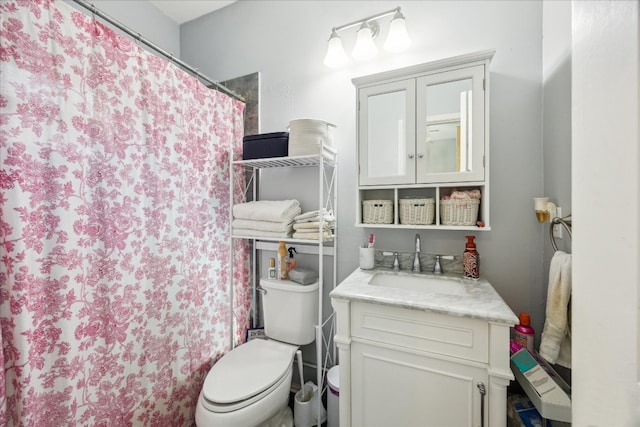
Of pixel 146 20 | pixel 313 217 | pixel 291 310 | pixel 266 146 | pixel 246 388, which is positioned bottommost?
pixel 246 388

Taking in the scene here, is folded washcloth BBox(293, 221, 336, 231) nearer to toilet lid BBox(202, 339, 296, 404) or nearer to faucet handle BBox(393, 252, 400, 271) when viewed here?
faucet handle BBox(393, 252, 400, 271)

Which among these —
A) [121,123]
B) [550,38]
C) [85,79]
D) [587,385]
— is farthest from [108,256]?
[550,38]

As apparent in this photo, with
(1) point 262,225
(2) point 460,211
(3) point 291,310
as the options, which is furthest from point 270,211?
(2) point 460,211

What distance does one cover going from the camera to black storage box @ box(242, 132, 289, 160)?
1.55 m

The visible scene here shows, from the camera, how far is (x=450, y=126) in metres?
1.25

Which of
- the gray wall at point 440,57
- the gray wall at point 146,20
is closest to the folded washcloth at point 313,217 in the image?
the gray wall at point 440,57

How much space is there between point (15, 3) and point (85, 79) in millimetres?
245

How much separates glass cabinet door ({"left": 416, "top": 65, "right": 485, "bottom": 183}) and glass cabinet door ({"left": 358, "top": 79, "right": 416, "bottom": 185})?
0.14 ft

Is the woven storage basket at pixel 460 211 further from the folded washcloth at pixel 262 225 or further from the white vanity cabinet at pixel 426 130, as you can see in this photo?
the folded washcloth at pixel 262 225

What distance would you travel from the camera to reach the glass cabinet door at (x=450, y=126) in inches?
47.1

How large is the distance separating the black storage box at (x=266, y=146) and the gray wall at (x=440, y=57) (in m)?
0.28

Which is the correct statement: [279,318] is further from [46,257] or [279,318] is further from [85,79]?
[85,79]

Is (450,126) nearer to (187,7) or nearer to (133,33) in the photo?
(133,33)

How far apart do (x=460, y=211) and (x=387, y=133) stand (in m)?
0.52
